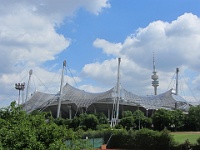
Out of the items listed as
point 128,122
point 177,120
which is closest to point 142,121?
point 128,122

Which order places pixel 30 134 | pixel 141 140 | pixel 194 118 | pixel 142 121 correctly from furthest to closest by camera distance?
1. pixel 142 121
2. pixel 194 118
3. pixel 141 140
4. pixel 30 134

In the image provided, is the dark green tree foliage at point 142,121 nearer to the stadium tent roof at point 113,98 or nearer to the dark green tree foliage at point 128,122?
the dark green tree foliage at point 128,122

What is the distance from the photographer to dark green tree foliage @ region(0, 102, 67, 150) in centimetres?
1150

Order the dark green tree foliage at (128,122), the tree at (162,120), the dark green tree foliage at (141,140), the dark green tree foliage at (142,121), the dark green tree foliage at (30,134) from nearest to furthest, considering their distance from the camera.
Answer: the dark green tree foliage at (30,134)
the dark green tree foliage at (141,140)
the tree at (162,120)
the dark green tree foliage at (128,122)
the dark green tree foliage at (142,121)

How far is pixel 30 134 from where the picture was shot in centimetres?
1180

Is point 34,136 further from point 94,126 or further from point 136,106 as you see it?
point 136,106

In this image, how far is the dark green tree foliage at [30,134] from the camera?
11.5 m

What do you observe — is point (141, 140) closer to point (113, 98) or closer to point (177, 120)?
point (177, 120)

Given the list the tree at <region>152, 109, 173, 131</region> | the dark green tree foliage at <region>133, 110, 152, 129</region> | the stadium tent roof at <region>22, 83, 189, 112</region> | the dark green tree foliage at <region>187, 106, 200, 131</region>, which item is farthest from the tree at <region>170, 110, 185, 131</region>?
the stadium tent roof at <region>22, 83, 189, 112</region>

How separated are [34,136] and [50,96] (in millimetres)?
166592

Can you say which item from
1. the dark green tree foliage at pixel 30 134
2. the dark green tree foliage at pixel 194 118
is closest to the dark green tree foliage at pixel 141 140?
the dark green tree foliage at pixel 30 134

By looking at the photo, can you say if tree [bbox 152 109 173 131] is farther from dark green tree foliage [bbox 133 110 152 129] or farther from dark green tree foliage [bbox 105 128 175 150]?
dark green tree foliage [bbox 105 128 175 150]

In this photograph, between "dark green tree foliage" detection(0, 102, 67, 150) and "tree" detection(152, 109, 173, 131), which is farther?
"tree" detection(152, 109, 173, 131)

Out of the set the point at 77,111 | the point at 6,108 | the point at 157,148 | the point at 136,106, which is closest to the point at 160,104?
the point at 136,106
